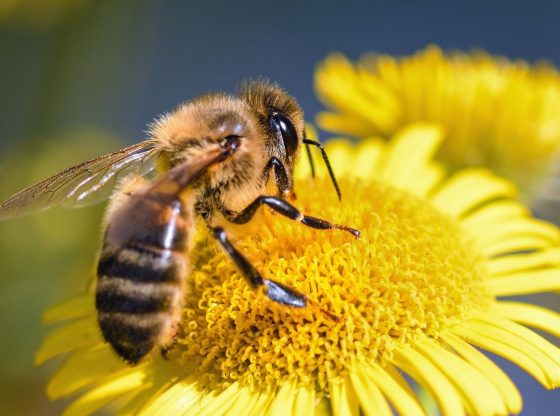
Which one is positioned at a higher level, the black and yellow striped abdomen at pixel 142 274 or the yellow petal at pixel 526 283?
the black and yellow striped abdomen at pixel 142 274

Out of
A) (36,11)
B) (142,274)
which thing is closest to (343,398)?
(142,274)

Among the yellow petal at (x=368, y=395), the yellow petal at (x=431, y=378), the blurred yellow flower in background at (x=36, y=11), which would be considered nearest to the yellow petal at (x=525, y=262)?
the yellow petal at (x=431, y=378)

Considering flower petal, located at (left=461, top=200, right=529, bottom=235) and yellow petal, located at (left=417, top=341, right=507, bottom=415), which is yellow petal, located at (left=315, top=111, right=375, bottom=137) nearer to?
flower petal, located at (left=461, top=200, right=529, bottom=235)

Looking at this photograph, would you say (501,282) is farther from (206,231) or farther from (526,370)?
(206,231)

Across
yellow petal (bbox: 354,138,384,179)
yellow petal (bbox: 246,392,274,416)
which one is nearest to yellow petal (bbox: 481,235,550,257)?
yellow petal (bbox: 354,138,384,179)

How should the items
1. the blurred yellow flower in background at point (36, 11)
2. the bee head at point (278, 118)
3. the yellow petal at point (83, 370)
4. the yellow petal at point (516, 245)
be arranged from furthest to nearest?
the blurred yellow flower in background at point (36, 11) → the yellow petal at point (516, 245) → the yellow petal at point (83, 370) → the bee head at point (278, 118)

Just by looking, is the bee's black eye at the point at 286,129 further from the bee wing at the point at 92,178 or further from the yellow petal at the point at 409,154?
the yellow petal at the point at 409,154
